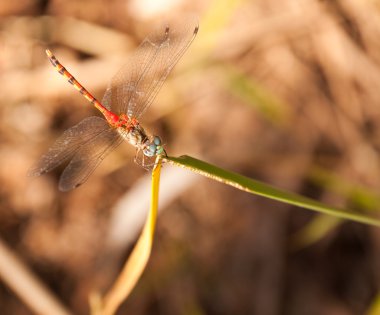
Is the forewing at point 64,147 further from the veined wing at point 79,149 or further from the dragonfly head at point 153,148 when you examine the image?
the dragonfly head at point 153,148

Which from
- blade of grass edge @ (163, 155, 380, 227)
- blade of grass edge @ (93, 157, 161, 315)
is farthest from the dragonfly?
blade of grass edge @ (163, 155, 380, 227)

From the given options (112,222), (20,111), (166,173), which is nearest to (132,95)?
(166,173)

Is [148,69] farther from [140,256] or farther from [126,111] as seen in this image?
[140,256]

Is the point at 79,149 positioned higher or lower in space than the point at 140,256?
higher

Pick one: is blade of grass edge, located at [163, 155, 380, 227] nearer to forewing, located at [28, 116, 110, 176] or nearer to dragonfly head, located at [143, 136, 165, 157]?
dragonfly head, located at [143, 136, 165, 157]

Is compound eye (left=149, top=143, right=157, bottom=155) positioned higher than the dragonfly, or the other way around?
the dragonfly

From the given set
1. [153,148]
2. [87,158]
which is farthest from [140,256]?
[87,158]

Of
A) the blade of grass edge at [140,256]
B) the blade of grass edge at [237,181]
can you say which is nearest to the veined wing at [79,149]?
the blade of grass edge at [140,256]
